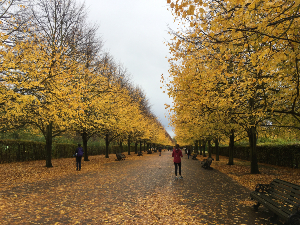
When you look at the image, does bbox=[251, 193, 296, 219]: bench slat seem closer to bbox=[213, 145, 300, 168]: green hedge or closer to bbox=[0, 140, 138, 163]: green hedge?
bbox=[213, 145, 300, 168]: green hedge

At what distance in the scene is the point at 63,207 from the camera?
5.95 meters

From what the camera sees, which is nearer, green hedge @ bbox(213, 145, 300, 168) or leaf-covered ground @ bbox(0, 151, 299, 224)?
leaf-covered ground @ bbox(0, 151, 299, 224)

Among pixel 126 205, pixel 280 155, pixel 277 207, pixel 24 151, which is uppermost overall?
pixel 277 207

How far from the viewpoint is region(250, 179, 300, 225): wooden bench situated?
4004mm

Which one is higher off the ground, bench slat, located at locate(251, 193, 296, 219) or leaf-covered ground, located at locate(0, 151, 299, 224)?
bench slat, located at locate(251, 193, 296, 219)

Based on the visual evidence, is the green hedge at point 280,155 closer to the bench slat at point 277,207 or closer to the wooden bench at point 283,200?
the wooden bench at point 283,200

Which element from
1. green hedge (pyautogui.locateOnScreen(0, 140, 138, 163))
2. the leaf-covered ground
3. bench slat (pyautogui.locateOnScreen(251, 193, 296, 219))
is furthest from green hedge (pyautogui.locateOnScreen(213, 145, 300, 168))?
green hedge (pyautogui.locateOnScreen(0, 140, 138, 163))

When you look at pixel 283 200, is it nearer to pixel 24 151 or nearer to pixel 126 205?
pixel 126 205

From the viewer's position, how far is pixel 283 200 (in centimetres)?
498

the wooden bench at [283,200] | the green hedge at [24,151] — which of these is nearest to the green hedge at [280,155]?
the wooden bench at [283,200]

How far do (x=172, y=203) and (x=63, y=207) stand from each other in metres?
3.27

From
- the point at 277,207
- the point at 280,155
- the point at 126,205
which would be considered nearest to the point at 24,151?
the point at 126,205

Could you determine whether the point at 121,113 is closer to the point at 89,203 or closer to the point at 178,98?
the point at 178,98

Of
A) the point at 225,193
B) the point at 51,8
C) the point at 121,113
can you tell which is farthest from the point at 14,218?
the point at 51,8
